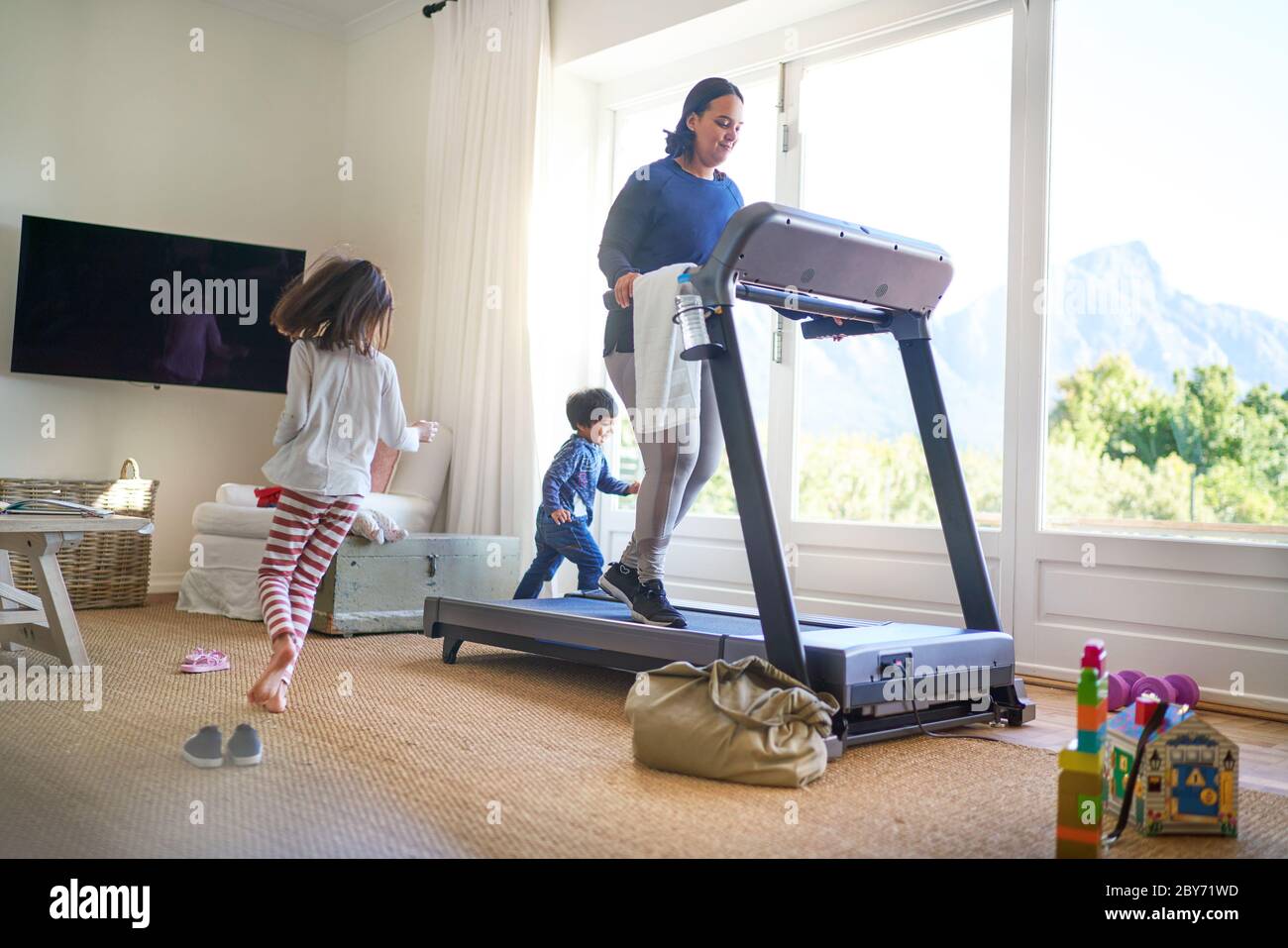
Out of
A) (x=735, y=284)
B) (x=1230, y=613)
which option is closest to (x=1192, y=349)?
(x=1230, y=613)

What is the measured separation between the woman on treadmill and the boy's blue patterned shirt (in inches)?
36.8

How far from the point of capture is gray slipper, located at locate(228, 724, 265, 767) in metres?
1.92

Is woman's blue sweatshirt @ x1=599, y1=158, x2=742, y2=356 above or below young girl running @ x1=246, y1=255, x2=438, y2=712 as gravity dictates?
above

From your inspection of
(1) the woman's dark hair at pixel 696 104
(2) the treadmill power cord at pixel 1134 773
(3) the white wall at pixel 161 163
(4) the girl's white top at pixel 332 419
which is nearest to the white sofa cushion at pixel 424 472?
(3) the white wall at pixel 161 163

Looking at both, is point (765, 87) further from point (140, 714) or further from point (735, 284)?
point (140, 714)

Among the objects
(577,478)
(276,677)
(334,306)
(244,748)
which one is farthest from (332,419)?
(577,478)

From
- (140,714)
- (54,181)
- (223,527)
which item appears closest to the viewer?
(140,714)

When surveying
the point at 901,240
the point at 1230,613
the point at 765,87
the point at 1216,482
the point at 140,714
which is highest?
the point at 765,87

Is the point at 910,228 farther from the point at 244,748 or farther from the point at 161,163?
the point at 161,163

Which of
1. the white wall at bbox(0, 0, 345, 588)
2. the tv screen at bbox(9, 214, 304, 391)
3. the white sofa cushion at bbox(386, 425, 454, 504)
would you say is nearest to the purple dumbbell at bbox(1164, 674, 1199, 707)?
the white sofa cushion at bbox(386, 425, 454, 504)

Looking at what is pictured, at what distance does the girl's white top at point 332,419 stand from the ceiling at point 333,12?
301 cm

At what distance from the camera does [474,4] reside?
466 cm

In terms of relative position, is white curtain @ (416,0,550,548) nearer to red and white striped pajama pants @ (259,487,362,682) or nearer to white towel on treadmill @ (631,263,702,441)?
red and white striped pajama pants @ (259,487,362,682)

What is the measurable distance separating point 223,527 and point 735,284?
257cm
